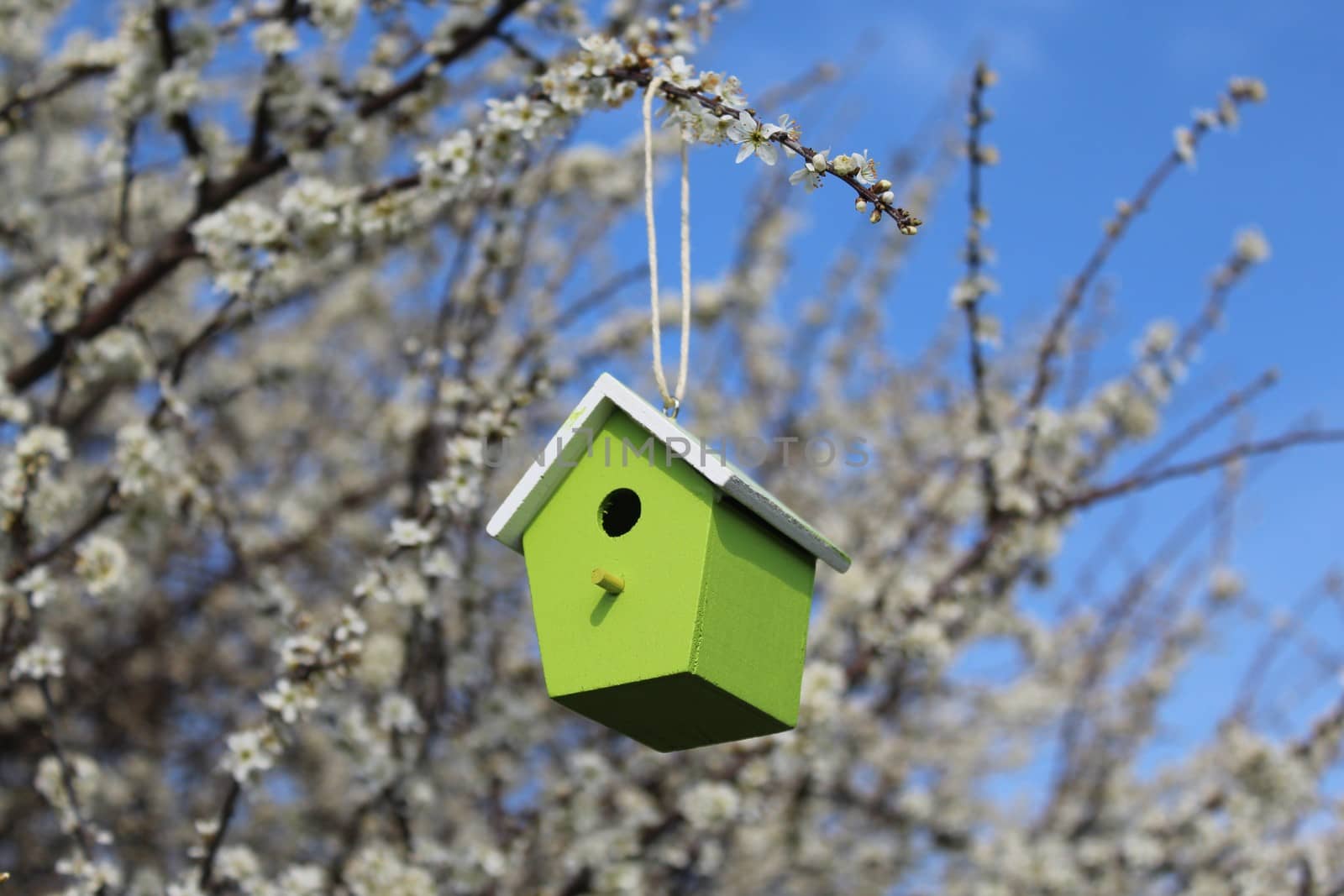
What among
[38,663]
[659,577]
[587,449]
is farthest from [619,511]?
[38,663]

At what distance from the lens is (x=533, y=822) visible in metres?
3.89

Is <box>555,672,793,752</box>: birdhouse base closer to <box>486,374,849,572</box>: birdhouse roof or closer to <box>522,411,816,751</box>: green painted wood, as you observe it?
<box>522,411,816,751</box>: green painted wood

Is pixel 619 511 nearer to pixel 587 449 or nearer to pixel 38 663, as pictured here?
pixel 587 449

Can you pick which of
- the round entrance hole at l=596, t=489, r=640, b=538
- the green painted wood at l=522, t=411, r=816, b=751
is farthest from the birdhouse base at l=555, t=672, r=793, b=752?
the round entrance hole at l=596, t=489, r=640, b=538

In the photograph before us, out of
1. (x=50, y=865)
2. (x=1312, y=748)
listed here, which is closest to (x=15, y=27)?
(x=50, y=865)

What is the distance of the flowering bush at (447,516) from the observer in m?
3.33

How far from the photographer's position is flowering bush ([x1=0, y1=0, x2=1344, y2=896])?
3.33 metres

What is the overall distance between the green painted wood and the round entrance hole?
4cm

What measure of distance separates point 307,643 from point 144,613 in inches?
128

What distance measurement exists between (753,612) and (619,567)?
0.24 m

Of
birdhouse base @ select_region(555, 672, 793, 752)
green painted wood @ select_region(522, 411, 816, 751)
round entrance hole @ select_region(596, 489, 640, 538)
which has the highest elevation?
round entrance hole @ select_region(596, 489, 640, 538)

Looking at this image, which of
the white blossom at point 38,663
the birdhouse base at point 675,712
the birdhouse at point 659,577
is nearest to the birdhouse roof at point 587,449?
the birdhouse at point 659,577

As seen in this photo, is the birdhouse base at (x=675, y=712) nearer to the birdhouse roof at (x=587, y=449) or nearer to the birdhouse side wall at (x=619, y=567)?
the birdhouse side wall at (x=619, y=567)

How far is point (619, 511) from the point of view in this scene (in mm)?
2332
